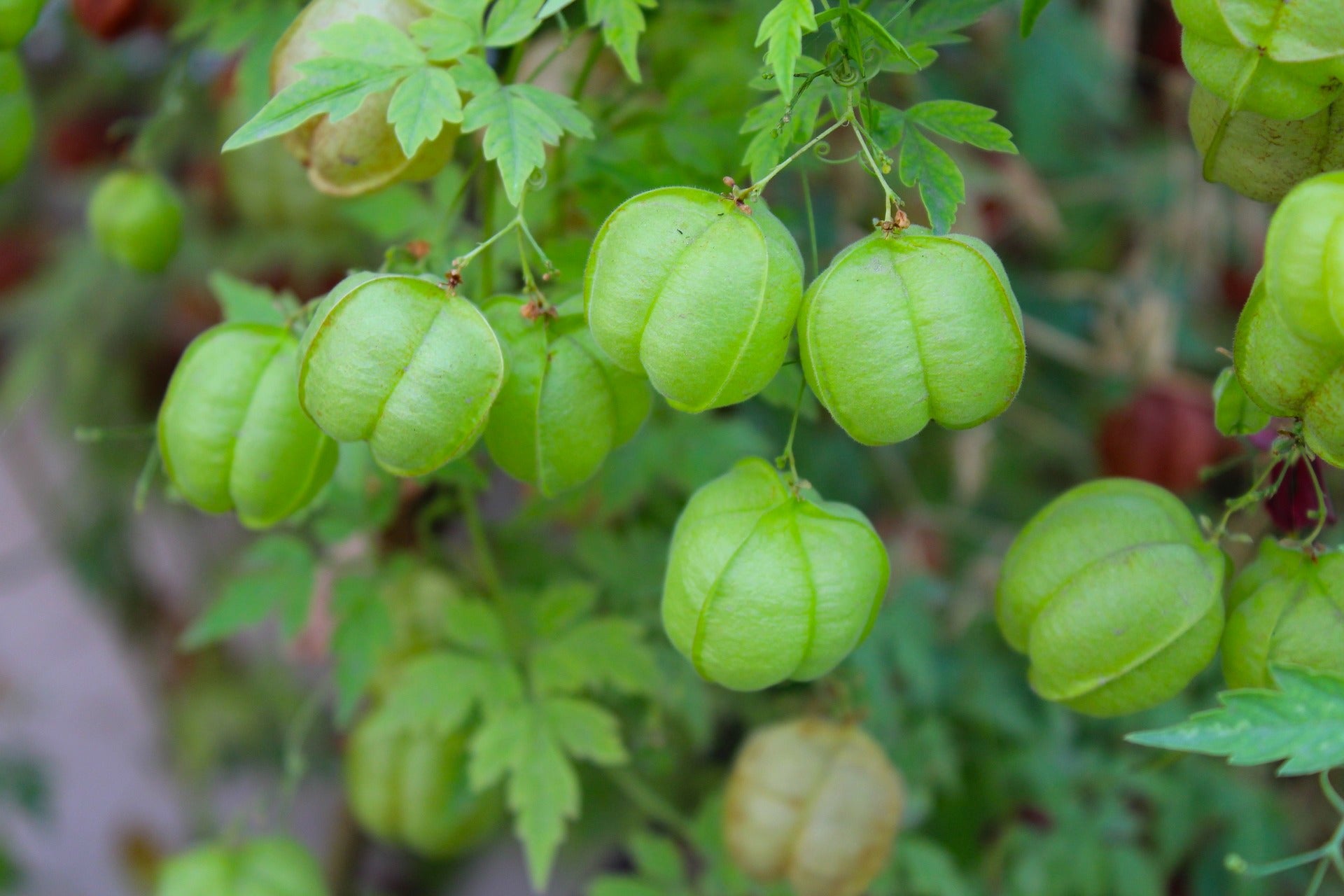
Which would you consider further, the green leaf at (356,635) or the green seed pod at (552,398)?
the green leaf at (356,635)

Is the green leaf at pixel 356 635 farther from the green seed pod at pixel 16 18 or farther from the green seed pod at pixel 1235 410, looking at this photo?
the green seed pod at pixel 1235 410

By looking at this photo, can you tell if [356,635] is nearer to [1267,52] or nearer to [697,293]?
[697,293]

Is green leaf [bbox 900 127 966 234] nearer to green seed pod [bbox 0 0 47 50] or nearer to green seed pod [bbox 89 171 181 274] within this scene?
green seed pod [bbox 0 0 47 50]

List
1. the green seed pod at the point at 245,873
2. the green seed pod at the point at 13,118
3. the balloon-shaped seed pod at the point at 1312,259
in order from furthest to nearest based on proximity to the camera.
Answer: the green seed pod at the point at 245,873, the green seed pod at the point at 13,118, the balloon-shaped seed pod at the point at 1312,259

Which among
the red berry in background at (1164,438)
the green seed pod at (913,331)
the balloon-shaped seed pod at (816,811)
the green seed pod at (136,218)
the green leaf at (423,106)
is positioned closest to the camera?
the green seed pod at (913,331)

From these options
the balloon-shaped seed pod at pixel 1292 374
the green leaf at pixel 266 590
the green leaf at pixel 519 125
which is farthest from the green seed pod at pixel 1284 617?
the green leaf at pixel 266 590

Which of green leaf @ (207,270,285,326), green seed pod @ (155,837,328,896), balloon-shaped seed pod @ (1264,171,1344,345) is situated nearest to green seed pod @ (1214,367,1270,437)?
balloon-shaped seed pod @ (1264,171,1344,345)

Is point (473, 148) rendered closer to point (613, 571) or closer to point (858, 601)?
point (613, 571)

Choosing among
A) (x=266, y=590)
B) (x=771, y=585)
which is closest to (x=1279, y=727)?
(x=771, y=585)
